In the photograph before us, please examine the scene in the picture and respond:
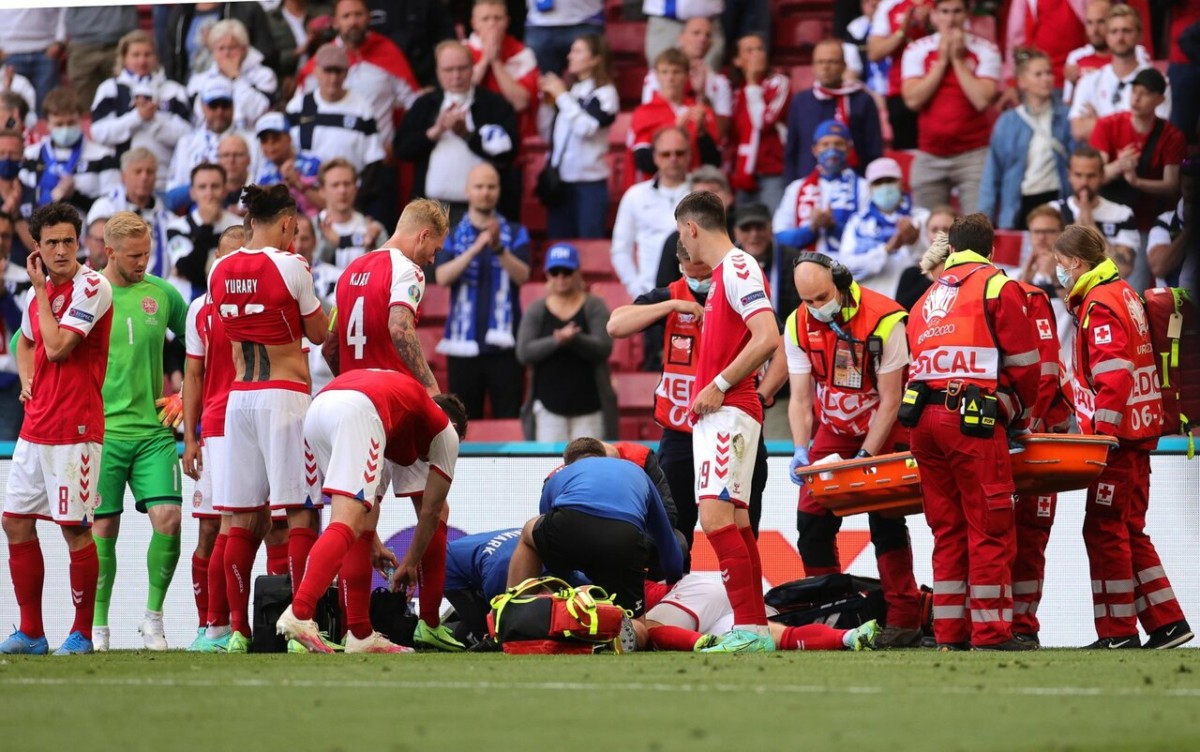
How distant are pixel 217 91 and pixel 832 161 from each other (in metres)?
5.92

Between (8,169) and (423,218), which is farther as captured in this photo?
(8,169)

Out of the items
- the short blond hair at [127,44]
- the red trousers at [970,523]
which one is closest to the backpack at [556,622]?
the red trousers at [970,523]

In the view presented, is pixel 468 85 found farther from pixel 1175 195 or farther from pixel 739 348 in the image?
pixel 739 348

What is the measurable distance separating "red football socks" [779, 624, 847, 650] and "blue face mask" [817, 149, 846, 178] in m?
A: 5.82

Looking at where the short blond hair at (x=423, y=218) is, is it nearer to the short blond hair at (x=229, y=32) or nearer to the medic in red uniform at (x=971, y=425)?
the medic in red uniform at (x=971, y=425)

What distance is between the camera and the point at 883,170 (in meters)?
13.2

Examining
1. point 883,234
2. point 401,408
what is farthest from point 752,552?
point 883,234

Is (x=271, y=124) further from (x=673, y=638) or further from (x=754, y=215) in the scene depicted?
(x=673, y=638)

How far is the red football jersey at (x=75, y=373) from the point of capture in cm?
829

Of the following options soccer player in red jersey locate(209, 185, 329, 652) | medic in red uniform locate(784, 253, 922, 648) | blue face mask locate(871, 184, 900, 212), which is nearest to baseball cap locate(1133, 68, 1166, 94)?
blue face mask locate(871, 184, 900, 212)

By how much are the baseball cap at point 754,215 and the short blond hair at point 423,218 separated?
15.7 ft

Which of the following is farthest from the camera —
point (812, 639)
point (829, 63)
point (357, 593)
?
point (829, 63)

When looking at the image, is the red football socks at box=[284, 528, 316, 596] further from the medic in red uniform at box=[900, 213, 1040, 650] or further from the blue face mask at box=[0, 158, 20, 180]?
the blue face mask at box=[0, 158, 20, 180]

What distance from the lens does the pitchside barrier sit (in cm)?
1001
